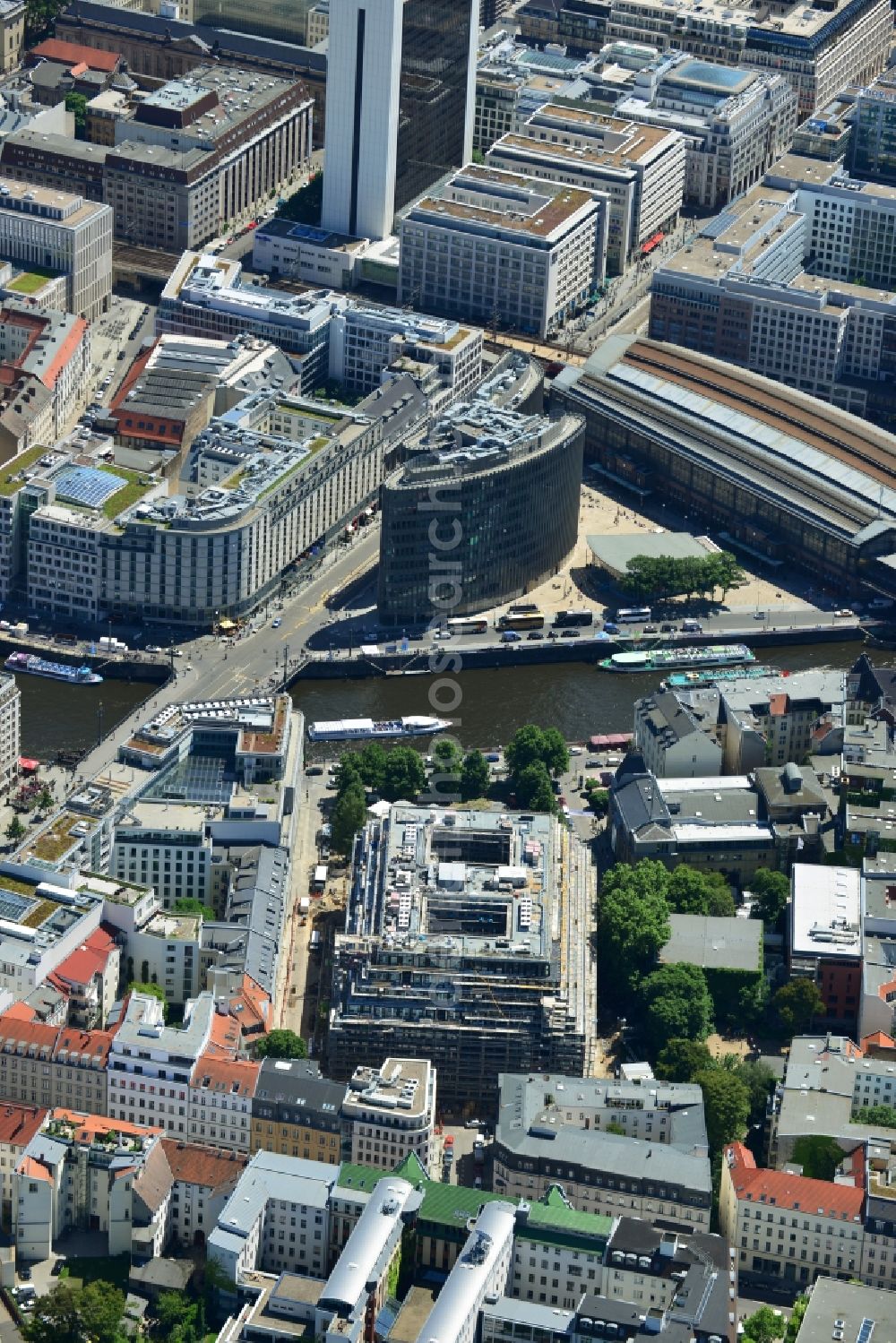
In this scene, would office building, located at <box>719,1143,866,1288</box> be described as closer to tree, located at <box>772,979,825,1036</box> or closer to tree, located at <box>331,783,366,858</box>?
tree, located at <box>772,979,825,1036</box>

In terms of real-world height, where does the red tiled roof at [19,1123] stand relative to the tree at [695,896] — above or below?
above

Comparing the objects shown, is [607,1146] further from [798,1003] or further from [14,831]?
[14,831]

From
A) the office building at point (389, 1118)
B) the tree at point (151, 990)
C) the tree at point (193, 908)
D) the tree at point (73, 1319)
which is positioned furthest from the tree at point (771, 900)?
the tree at point (73, 1319)

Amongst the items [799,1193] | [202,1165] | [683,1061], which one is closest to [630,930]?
[683,1061]

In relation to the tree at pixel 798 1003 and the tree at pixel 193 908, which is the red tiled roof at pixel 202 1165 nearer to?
the tree at pixel 193 908

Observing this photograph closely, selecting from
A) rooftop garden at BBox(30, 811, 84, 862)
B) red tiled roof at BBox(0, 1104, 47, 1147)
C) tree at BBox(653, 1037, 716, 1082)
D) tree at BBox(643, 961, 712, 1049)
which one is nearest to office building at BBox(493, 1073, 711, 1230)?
tree at BBox(653, 1037, 716, 1082)
